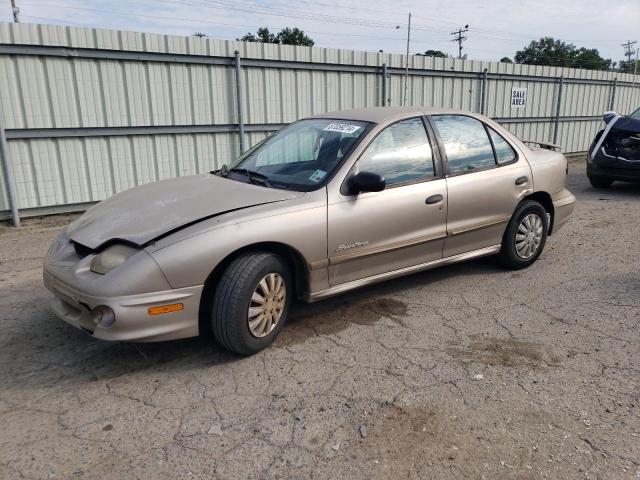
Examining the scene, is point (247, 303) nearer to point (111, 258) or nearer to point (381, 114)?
point (111, 258)

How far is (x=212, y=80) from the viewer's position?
830cm

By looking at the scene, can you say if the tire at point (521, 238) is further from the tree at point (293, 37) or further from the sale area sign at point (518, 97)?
the tree at point (293, 37)

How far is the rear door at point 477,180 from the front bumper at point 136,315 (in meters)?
2.30

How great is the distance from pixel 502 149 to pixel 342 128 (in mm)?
1686

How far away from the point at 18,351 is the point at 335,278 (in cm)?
223

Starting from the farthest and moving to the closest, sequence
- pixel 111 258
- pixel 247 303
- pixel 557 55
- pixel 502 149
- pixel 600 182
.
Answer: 1. pixel 557 55
2. pixel 600 182
3. pixel 502 149
4. pixel 247 303
5. pixel 111 258

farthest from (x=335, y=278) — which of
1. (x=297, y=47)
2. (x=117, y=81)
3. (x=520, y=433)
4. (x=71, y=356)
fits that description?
(x=297, y=47)

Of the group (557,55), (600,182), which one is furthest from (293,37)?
(600,182)

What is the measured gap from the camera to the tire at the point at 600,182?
32.1 feet

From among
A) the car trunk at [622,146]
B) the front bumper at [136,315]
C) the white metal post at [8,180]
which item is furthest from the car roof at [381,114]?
the car trunk at [622,146]

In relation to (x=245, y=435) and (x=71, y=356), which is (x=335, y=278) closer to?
(x=245, y=435)

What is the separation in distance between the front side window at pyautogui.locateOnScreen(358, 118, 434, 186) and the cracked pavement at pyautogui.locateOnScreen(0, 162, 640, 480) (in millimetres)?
1089

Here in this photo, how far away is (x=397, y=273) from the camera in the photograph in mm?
Result: 4152

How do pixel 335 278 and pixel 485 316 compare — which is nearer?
pixel 335 278
